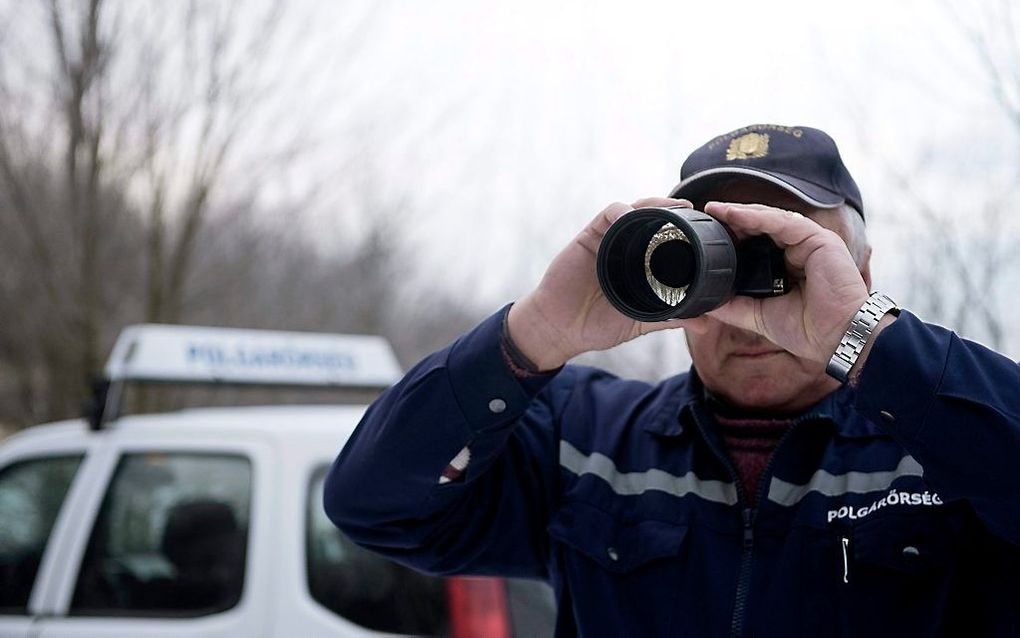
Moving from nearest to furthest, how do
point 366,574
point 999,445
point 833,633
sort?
1. point 999,445
2. point 833,633
3. point 366,574

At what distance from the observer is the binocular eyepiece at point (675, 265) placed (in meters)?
1.37

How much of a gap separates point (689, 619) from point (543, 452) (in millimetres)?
405

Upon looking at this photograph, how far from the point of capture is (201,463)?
314 centimetres

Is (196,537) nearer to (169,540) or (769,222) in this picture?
(169,540)

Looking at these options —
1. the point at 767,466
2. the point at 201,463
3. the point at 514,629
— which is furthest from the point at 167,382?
the point at 767,466

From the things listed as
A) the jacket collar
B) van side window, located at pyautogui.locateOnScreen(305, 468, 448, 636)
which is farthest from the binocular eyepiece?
van side window, located at pyautogui.locateOnScreen(305, 468, 448, 636)

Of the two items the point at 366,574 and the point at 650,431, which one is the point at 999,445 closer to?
the point at 650,431

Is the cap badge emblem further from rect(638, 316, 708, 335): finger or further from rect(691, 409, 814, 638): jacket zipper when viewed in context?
rect(691, 409, 814, 638): jacket zipper

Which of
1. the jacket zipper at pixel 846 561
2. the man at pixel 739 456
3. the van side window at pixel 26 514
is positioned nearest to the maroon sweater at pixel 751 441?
the man at pixel 739 456

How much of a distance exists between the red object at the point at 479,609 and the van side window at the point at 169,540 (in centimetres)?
67

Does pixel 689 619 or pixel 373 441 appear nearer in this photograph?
pixel 689 619

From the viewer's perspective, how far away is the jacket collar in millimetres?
1574

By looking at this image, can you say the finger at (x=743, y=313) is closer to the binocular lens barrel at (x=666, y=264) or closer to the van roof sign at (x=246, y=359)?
the binocular lens barrel at (x=666, y=264)

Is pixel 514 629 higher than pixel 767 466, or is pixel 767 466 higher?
pixel 767 466
